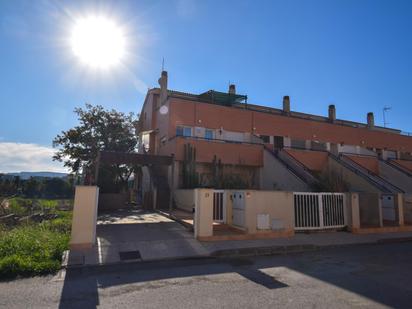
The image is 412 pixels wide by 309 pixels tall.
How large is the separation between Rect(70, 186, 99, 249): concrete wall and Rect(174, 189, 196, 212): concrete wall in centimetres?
745

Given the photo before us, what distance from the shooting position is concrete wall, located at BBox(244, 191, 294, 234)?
9594 mm

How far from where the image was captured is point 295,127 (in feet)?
76.9

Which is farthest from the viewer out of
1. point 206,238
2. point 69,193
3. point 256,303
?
point 69,193

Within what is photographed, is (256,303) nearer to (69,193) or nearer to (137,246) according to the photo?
(137,246)

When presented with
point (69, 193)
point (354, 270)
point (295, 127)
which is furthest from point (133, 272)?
point (69, 193)

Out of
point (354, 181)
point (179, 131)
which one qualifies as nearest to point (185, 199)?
point (179, 131)

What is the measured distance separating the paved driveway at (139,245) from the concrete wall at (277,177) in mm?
9069

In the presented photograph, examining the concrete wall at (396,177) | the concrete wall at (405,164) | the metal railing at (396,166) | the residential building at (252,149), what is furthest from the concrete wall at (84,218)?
the concrete wall at (405,164)

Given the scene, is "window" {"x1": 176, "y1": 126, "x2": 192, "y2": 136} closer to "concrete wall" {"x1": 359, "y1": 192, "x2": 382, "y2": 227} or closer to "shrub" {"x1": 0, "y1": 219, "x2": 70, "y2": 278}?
"concrete wall" {"x1": 359, "y1": 192, "x2": 382, "y2": 227}

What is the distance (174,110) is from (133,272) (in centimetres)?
1447

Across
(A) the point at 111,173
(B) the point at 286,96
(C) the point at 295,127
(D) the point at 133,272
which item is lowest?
(D) the point at 133,272

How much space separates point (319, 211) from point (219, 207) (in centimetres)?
394

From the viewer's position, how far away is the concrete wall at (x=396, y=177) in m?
21.0

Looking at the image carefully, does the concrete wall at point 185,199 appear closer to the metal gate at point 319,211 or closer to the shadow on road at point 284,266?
the metal gate at point 319,211
